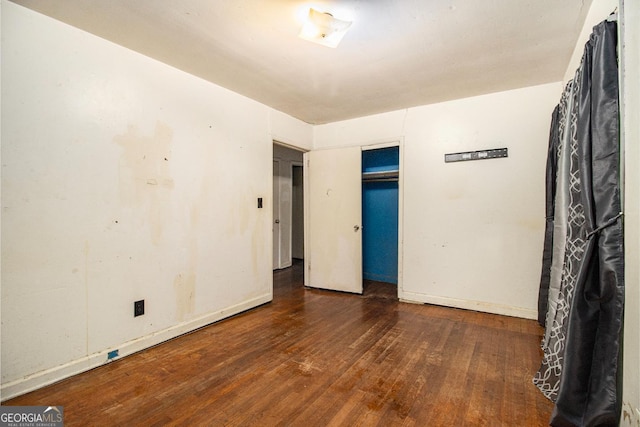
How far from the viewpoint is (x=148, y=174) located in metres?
2.43

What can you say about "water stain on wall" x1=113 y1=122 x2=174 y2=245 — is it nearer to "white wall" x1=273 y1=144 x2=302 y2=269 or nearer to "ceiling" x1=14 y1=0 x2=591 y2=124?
"ceiling" x1=14 y1=0 x2=591 y2=124

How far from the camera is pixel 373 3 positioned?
1742 mm

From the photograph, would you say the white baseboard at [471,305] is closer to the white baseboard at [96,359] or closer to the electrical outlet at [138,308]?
the white baseboard at [96,359]

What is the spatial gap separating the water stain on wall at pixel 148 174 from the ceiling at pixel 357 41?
70 centimetres

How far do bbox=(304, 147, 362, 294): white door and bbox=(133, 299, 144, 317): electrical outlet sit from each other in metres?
2.38

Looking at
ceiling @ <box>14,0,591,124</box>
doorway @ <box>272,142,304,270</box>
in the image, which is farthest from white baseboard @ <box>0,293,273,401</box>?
doorway @ <box>272,142,304,270</box>

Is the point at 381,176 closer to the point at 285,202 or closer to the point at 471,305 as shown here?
the point at 471,305

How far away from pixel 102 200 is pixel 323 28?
6.58 feet

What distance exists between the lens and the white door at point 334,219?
401 cm

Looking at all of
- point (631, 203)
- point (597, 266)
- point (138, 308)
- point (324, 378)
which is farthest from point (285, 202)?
point (631, 203)

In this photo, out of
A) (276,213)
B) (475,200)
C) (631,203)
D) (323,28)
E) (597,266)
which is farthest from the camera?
(276,213)

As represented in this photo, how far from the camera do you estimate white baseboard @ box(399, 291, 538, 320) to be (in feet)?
9.98

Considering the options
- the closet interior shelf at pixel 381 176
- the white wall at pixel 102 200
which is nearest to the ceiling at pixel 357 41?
the white wall at pixel 102 200

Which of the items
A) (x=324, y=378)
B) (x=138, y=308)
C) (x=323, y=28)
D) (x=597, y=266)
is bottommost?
(x=324, y=378)
